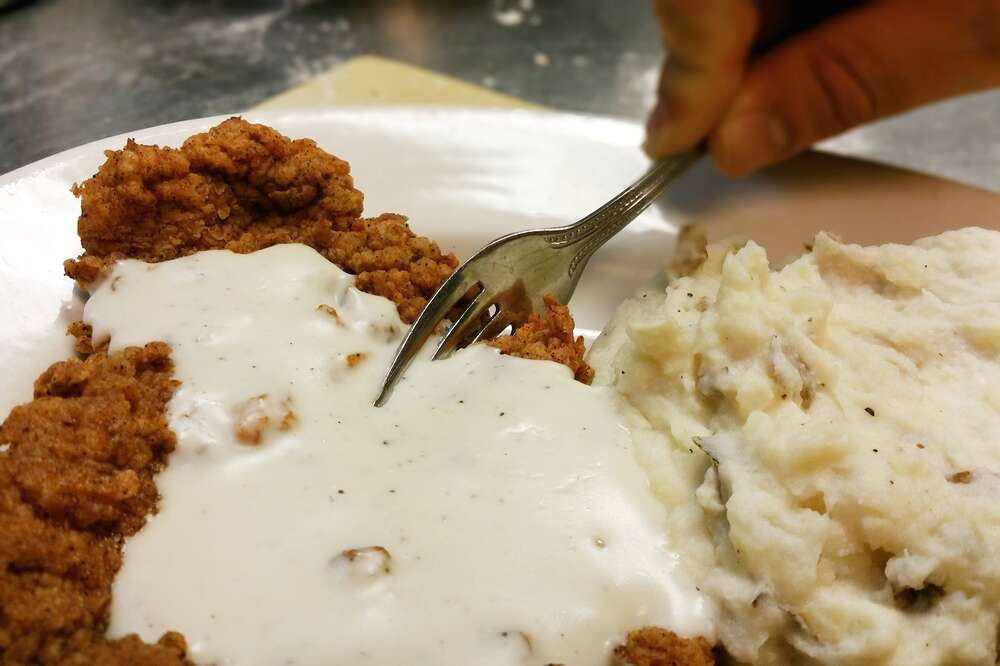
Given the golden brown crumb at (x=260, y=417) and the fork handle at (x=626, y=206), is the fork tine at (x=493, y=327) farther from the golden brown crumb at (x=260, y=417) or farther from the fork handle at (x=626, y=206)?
the golden brown crumb at (x=260, y=417)

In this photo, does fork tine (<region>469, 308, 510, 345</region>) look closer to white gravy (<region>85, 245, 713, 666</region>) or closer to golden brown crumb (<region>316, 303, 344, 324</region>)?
white gravy (<region>85, 245, 713, 666</region>)

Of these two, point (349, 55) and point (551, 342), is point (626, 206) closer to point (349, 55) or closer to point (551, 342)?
point (551, 342)

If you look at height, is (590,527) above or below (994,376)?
below

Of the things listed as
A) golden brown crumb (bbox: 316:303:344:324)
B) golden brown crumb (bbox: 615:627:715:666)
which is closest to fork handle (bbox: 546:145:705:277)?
golden brown crumb (bbox: 316:303:344:324)

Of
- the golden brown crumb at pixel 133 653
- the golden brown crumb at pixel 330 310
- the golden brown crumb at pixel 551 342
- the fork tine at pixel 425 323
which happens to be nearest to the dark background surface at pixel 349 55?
the golden brown crumb at pixel 330 310

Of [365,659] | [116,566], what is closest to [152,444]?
[116,566]

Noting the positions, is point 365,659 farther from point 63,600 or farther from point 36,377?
point 36,377
